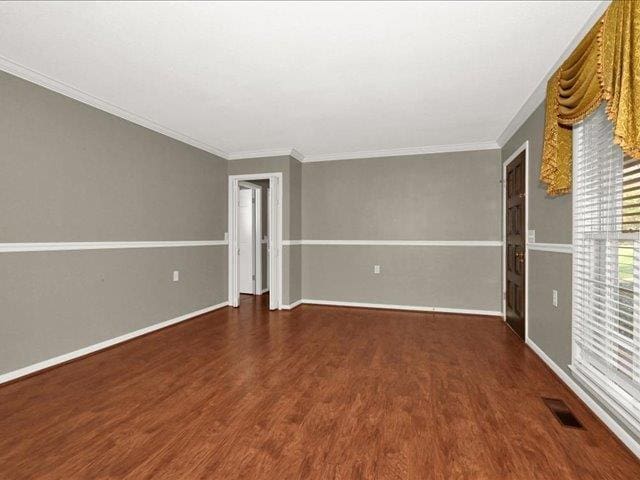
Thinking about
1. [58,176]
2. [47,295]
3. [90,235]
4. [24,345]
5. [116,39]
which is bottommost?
[24,345]

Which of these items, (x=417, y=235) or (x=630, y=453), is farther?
(x=417, y=235)

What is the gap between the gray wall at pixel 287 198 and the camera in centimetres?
481

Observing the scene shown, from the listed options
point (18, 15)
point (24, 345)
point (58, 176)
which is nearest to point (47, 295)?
point (24, 345)

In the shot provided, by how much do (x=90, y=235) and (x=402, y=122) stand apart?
348 cm

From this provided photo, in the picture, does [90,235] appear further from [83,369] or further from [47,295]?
[83,369]

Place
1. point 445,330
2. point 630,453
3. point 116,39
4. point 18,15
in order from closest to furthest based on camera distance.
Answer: point 630,453 < point 18,15 < point 116,39 < point 445,330

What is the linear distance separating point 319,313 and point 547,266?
2887 millimetres

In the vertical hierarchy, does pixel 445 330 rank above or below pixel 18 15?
below

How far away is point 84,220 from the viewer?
2.96m

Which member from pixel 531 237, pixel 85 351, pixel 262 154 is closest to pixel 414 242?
pixel 531 237

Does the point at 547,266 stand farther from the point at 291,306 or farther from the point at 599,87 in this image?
the point at 291,306

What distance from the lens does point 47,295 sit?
105 inches

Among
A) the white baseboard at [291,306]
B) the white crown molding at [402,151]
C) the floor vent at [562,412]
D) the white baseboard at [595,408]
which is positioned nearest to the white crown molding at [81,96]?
the white crown molding at [402,151]

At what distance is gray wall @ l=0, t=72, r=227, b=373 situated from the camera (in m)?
2.46
